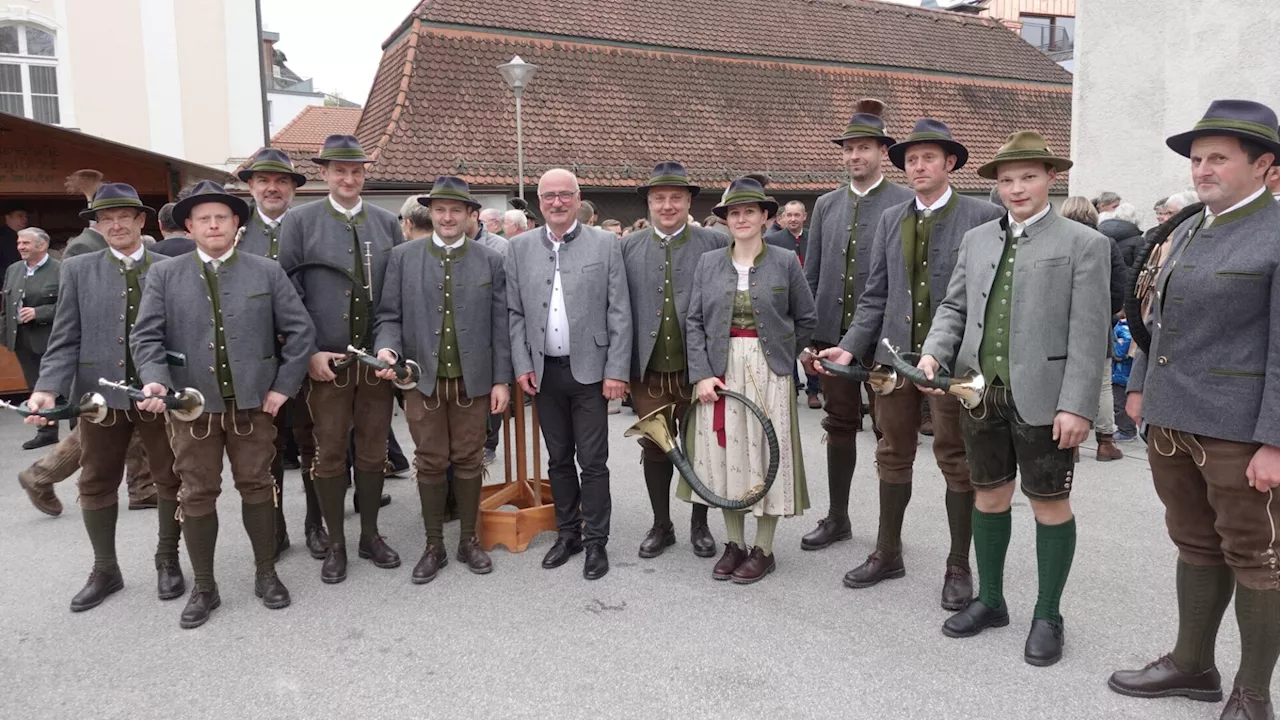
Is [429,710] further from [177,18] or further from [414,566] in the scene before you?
[177,18]

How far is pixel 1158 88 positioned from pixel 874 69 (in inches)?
438

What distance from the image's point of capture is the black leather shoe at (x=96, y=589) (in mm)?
4516

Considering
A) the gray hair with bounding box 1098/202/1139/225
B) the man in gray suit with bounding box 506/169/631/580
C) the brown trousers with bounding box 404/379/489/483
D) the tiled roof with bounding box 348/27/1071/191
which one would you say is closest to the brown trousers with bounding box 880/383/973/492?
the man in gray suit with bounding box 506/169/631/580

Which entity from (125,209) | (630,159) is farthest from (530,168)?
(125,209)

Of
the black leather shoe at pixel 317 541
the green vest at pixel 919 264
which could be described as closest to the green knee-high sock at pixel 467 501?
the black leather shoe at pixel 317 541

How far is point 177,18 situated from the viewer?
1714 centimetres

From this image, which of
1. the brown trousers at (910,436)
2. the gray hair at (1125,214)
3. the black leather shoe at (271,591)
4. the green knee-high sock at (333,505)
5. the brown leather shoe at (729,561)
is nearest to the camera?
the brown trousers at (910,436)

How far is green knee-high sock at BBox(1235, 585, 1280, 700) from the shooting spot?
10.1 ft

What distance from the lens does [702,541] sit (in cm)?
510

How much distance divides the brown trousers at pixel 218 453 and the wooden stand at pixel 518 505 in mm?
1304

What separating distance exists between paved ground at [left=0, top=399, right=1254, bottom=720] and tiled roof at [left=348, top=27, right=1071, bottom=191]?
38.2ft

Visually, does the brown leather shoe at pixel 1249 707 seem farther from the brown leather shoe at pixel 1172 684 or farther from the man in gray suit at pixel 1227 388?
the brown leather shoe at pixel 1172 684

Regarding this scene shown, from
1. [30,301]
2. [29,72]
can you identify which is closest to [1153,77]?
[30,301]

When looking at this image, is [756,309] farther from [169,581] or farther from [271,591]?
[169,581]
